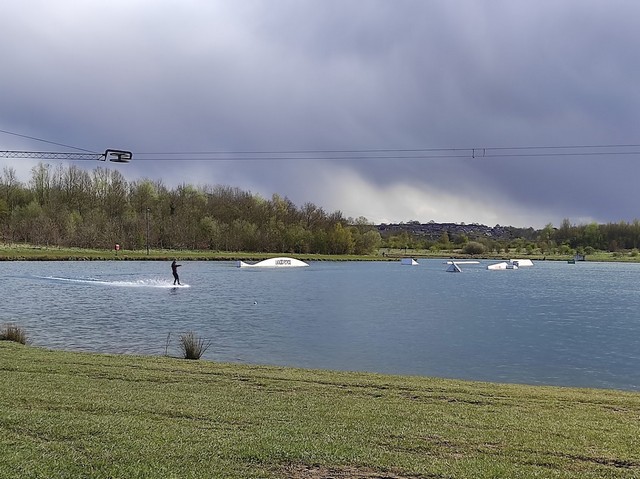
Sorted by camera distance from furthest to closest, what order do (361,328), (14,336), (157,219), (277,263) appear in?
(157,219)
(277,263)
(361,328)
(14,336)

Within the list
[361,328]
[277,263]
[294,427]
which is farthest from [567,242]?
[294,427]

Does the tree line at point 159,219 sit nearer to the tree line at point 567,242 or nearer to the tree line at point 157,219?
the tree line at point 157,219

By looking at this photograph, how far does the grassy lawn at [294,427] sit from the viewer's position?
5.82 metres

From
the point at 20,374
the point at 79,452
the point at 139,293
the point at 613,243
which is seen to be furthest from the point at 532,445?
the point at 613,243

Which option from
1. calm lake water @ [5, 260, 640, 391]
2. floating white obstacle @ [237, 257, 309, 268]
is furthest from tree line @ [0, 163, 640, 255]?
calm lake water @ [5, 260, 640, 391]

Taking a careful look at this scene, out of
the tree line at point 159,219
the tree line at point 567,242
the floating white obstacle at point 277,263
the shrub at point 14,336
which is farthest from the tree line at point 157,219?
the shrub at point 14,336

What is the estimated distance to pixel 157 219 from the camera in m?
110

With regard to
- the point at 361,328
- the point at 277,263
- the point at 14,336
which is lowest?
the point at 361,328

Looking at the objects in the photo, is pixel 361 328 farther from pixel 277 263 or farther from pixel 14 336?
pixel 277 263

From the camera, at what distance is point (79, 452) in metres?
6.04

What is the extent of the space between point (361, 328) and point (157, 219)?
9236 cm

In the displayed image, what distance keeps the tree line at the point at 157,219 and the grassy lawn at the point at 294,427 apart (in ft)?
298

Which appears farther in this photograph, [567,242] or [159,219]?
[567,242]

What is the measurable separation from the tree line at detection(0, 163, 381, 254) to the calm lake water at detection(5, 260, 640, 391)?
5864 cm
